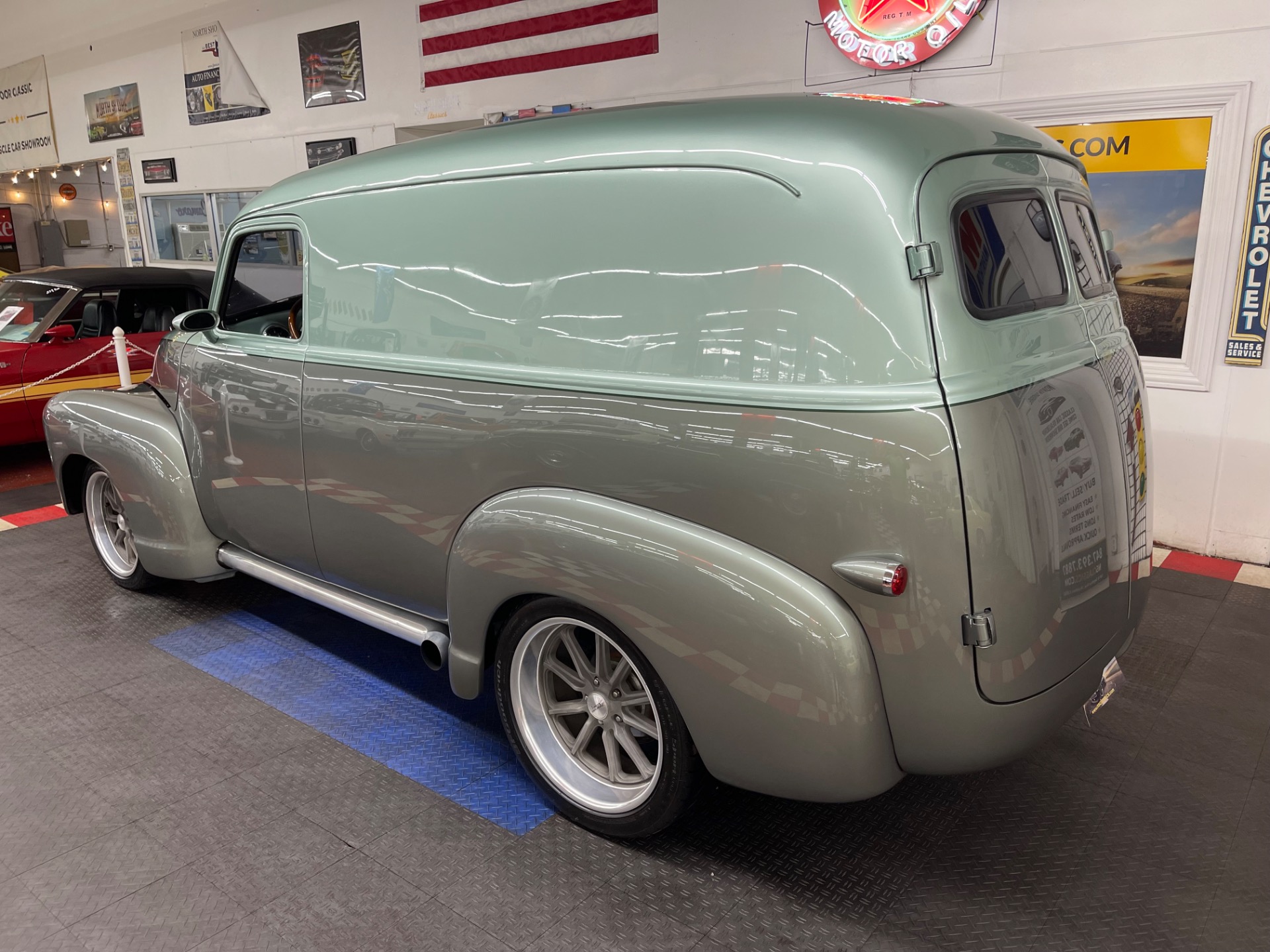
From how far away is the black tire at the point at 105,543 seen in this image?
4.48 metres

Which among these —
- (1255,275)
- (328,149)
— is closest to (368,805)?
(1255,275)

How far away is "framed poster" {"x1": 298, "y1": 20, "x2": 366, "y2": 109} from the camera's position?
8906 millimetres

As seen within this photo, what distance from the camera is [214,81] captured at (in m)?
10.6

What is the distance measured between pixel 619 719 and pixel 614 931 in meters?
0.56

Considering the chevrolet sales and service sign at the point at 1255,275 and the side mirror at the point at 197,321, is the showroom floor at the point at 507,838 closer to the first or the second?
the side mirror at the point at 197,321

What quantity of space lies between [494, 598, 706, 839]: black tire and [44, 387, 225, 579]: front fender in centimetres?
193

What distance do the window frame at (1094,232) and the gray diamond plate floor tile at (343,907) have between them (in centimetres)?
247

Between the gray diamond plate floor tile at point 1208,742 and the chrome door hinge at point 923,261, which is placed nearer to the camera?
the chrome door hinge at point 923,261

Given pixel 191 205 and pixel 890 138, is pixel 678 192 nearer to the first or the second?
pixel 890 138

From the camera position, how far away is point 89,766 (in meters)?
3.02

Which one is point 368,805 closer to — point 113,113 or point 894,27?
point 894,27

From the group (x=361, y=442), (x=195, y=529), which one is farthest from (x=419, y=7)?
(x=361, y=442)

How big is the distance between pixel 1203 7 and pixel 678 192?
3.97m

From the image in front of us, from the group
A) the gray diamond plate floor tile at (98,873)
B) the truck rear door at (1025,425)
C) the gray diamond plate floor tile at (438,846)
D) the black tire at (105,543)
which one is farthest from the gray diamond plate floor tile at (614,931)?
the black tire at (105,543)
